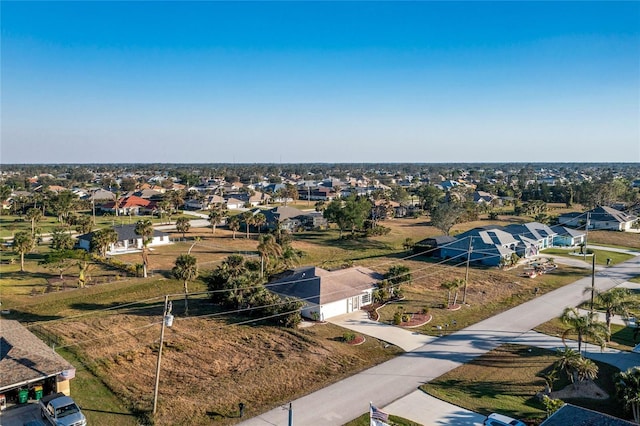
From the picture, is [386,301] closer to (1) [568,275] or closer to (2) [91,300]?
(1) [568,275]

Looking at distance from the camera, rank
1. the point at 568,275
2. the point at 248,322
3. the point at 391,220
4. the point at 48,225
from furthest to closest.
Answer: the point at 391,220, the point at 48,225, the point at 568,275, the point at 248,322

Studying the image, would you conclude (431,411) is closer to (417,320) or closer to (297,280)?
(417,320)

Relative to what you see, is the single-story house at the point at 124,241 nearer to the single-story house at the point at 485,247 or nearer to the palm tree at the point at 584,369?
the single-story house at the point at 485,247

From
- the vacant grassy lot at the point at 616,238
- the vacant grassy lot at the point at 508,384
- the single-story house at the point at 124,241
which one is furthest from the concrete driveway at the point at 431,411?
the vacant grassy lot at the point at 616,238

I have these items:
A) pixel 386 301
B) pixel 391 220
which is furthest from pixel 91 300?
pixel 391 220

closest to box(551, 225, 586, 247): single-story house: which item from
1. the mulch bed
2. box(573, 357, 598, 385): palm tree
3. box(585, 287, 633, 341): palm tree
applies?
box(585, 287, 633, 341): palm tree
